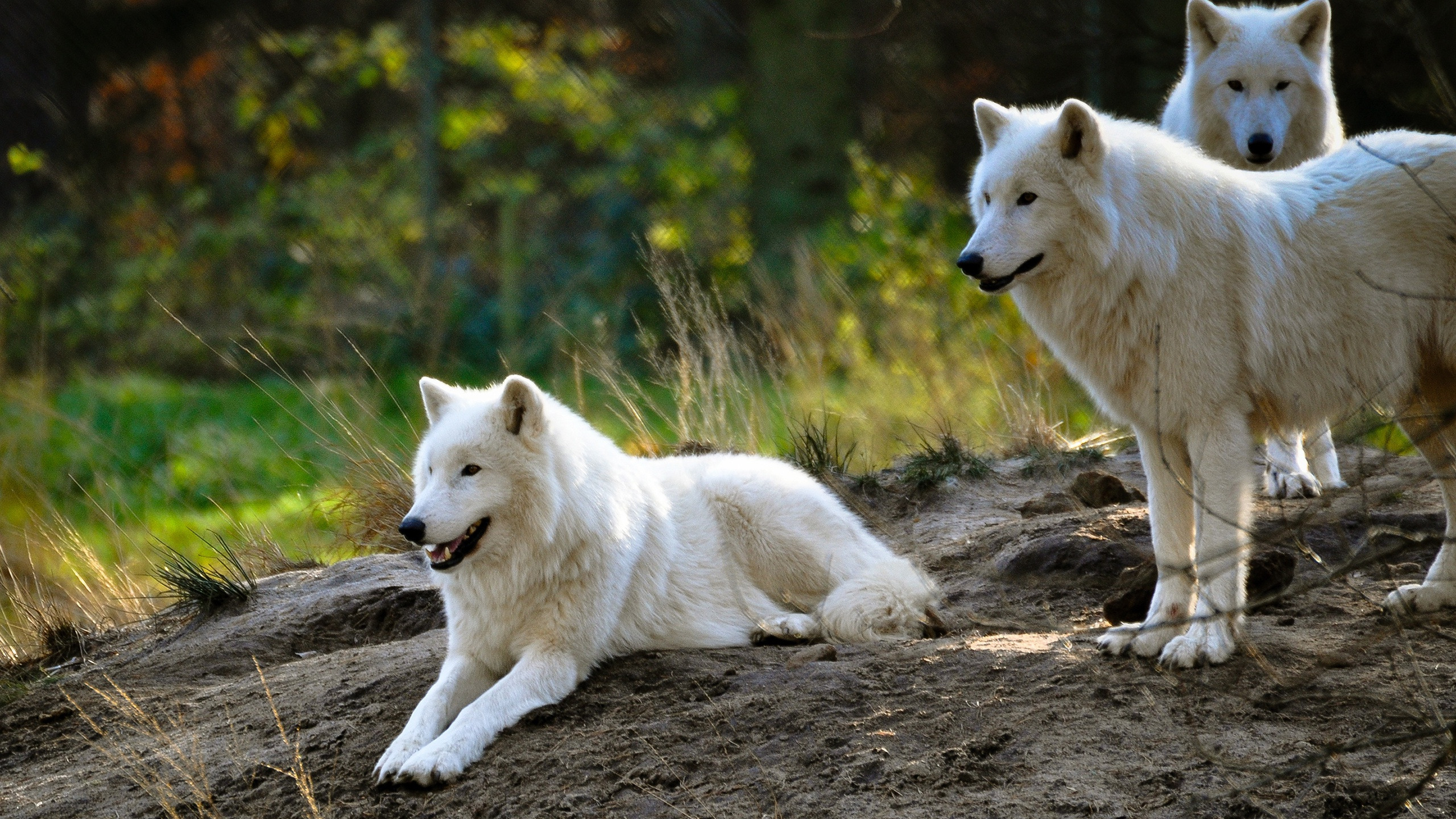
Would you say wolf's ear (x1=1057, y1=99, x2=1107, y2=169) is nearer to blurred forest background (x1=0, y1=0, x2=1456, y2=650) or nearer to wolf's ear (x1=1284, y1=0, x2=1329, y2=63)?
wolf's ear (x1=1284, y1=0, x2=1329, y2=63)

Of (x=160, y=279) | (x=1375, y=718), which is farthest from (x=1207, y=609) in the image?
(x=160, y=279)

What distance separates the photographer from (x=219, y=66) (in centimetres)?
1243

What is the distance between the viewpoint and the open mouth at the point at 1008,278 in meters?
3.35

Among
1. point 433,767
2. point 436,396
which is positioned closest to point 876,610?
point 433,767

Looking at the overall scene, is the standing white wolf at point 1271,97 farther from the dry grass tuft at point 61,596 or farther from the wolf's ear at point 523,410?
the dry grass tuft at point 61,596

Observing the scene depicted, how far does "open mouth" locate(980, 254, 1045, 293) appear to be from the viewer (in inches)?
132

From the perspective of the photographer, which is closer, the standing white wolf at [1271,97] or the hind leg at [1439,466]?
the hind leg at [1439,466]

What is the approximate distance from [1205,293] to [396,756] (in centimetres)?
267

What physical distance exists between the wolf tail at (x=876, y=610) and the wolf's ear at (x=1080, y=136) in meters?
1.44

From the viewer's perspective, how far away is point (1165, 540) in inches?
139

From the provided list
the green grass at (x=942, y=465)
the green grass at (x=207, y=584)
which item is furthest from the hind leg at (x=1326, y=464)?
the green grass at (x=207, y=584)

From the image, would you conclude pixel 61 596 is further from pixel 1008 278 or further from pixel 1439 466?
pixel 1439 466

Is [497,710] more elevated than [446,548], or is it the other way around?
[446,548]

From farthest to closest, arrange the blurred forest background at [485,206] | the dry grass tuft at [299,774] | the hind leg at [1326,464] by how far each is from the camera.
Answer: the blurred forest background at [485,206]
the hind leg at [1326,464]
the dry grass tuft at [299,774]
